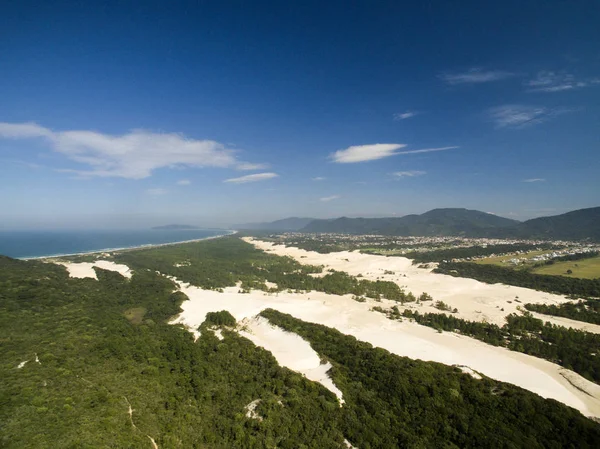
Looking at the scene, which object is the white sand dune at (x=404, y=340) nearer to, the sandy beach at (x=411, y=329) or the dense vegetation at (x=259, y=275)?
the sandy beach at (x=411, y=329)

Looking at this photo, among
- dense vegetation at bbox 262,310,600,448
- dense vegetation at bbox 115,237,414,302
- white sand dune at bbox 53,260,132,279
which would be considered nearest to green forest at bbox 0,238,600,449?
dense vegetation at bbox 262,310,600,448

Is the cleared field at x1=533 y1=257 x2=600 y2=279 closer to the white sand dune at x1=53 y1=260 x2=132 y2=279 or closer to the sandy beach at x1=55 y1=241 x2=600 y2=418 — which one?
the sandy beach at x1=55 y1=241 x2=600 y2=418

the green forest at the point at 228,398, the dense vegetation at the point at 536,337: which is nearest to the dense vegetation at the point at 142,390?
the green forest at the point at 228,398

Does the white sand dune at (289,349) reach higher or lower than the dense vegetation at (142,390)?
lower

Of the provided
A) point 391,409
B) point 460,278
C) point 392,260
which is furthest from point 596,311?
point 392,260

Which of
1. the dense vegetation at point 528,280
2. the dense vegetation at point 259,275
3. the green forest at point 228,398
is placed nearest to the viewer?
the green forest at point 228,398

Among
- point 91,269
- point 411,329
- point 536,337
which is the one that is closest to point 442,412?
point 411,329

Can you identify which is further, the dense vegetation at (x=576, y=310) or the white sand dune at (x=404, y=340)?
the dense vegetation at (x=576, y=310)
